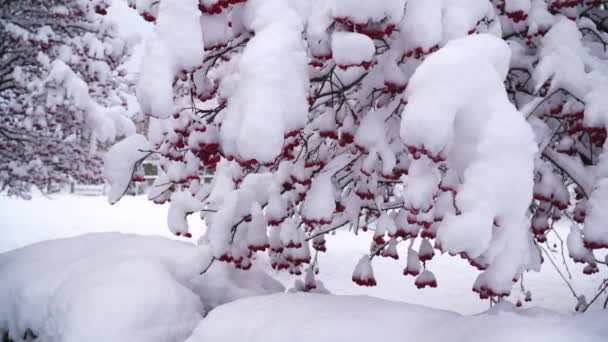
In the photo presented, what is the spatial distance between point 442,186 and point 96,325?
2.55 m

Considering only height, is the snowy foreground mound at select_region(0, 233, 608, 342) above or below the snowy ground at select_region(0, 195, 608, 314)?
above

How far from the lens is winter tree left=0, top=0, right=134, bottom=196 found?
6742 millimetres

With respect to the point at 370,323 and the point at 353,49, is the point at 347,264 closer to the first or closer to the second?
the point at 370,323

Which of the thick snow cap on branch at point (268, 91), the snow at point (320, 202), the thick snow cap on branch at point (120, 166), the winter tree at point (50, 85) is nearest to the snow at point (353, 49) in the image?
the thick snow cap on branch at point (268, 91)

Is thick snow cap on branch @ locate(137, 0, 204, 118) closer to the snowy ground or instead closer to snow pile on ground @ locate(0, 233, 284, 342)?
snow pile on ground @ locate(0, 233, 284, 342)

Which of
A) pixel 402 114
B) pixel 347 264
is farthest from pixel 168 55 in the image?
pixel 347 264

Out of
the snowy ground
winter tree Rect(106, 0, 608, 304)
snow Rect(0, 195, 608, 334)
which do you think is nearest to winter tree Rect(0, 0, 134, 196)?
snow Rect(0, 195, 608, 334)

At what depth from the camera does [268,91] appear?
1.89 metres

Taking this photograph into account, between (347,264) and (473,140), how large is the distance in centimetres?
878

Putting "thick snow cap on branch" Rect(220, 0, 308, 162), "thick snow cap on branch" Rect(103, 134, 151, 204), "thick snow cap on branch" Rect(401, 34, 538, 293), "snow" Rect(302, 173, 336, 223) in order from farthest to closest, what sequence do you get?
"thick snow cap on branch" Rect(103, 134, 151, 204)
"snow" Rect(302, 173, 336, 223)
"thick snow cap on branch" Rect(220, 0, 308, 162)
"thick snow cap on branch" Rect(401, 34, 538, 293)

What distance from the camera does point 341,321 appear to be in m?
2.54

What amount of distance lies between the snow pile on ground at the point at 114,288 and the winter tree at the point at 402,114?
55 centimetres

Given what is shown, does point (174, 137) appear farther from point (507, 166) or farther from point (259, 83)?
point (507, 166)

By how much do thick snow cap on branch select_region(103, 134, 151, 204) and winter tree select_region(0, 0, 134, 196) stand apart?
4.18m
